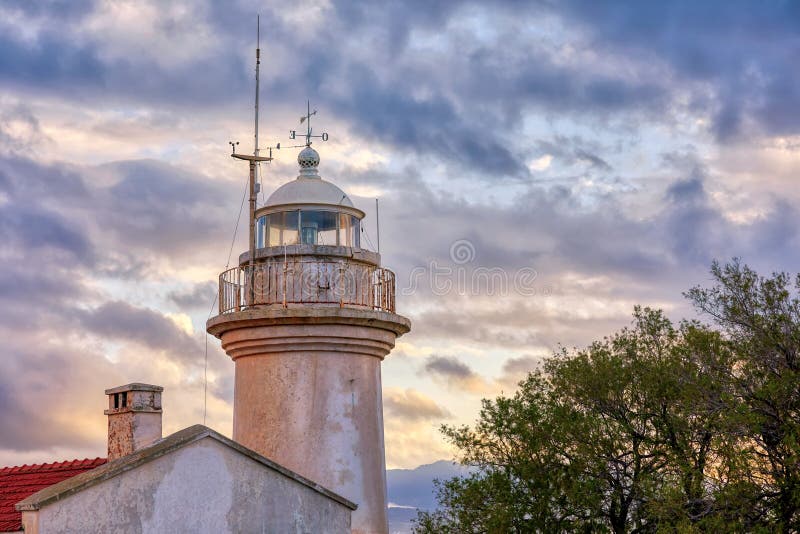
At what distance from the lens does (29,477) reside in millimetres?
19375

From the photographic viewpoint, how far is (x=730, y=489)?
18625 mm

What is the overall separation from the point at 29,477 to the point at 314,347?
5103 millimetres

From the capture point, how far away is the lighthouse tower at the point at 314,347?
21.4m

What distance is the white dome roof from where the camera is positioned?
22438 mm

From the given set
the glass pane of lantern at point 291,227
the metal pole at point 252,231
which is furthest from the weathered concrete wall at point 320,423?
the glass pane of lantern at point 291,227

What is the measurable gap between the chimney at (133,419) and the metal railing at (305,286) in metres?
3.37

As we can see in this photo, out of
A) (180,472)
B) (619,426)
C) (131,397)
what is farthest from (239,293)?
(619,426)

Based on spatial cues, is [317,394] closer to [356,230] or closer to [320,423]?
[320,423]

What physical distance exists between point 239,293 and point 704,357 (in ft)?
26.1

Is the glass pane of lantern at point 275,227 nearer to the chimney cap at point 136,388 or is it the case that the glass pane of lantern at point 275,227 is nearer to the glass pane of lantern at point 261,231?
the glass pane of lantern at point 261,231

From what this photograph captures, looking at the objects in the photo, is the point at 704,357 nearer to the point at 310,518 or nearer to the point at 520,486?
the point at 520,486

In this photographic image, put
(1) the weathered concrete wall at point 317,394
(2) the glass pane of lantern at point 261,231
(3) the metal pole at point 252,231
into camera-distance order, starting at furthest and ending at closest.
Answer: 1. (2) the glass pane of lantern at point 261,231
2. (3) the metal pole at point 252,231
3. (1) the weathered concrete wall at point 317,394

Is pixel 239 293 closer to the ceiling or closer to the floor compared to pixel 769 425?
closer to the ceiling

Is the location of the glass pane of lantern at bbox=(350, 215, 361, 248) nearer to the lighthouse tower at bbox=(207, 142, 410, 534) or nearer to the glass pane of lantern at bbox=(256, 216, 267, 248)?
the lighthouse tower at bbox=(207, 142, 410, 534)
